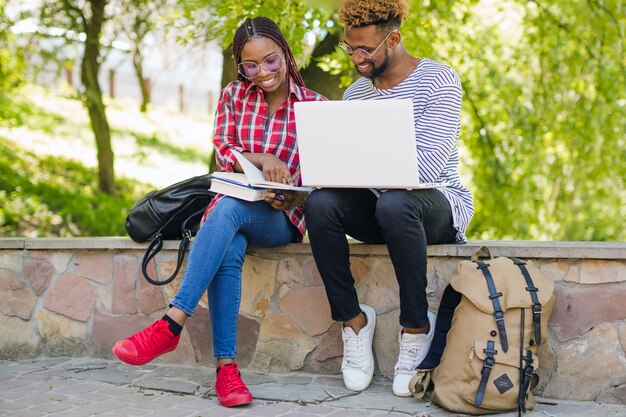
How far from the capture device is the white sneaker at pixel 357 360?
11.7 feet

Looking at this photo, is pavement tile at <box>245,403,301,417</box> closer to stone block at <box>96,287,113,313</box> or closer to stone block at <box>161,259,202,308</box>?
stone block at <box>161,259,202,308</box>

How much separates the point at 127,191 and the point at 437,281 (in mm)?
7816

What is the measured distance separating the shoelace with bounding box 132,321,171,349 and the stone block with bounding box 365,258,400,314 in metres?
0.97

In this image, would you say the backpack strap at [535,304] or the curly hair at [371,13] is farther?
the curly hair at [371,13]

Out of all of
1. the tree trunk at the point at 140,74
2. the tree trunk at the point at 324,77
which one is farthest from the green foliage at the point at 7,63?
the tree trunk at the point at 324,77

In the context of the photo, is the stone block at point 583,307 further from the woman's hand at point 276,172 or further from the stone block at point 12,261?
the stone block at point 12,261

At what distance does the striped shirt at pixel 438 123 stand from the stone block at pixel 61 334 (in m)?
1.98

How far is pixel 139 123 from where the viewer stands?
15734 mm

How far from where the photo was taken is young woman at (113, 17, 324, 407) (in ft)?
11.0

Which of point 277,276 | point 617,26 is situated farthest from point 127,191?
point 277,276

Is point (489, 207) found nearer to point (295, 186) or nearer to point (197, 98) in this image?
point (295, 186)

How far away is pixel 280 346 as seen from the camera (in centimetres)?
397

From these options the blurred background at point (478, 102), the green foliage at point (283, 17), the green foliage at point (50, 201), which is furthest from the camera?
the green foliage at point (50, 201)

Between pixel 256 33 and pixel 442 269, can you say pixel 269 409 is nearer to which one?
pixel 442 269
